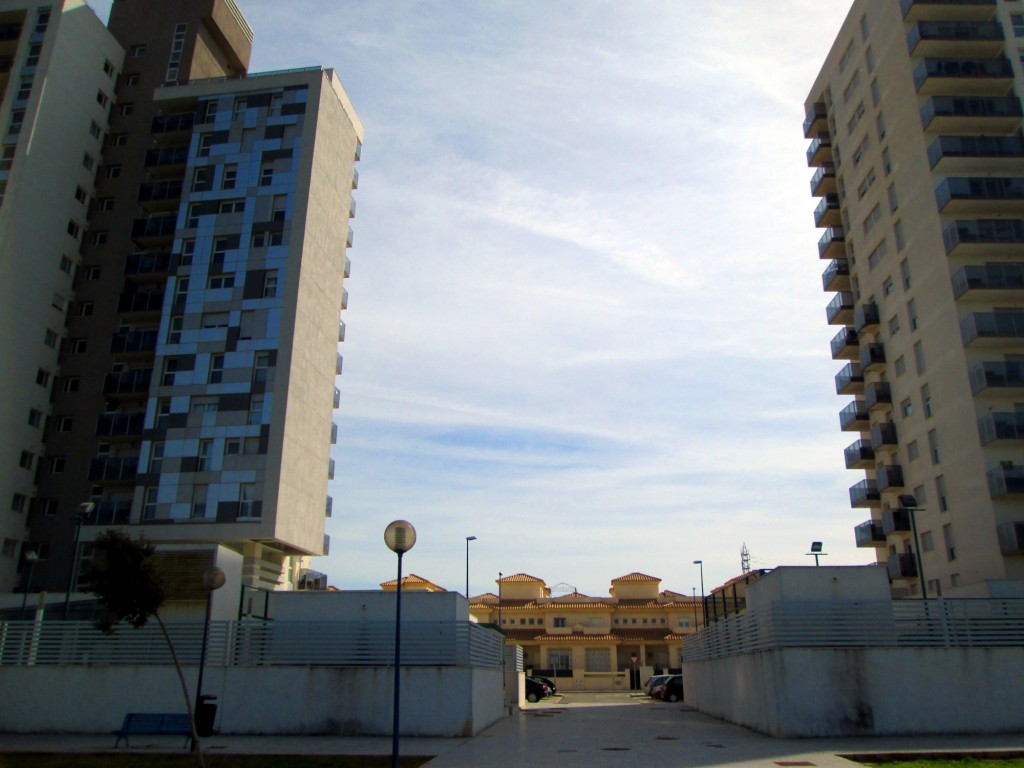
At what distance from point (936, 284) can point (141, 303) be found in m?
45.0

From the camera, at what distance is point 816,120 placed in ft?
199

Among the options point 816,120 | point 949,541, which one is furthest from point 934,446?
point 816,120

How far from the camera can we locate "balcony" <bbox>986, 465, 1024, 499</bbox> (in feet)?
129

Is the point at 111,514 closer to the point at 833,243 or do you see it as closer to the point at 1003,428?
the point at 1003,428

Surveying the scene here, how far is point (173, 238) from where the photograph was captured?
49438mm

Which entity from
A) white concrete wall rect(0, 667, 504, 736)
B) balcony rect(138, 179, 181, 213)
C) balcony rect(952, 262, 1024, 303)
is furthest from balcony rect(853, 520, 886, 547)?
balcony rect(138, 179, 181, 213)

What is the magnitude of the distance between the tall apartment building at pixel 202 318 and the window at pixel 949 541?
3408 centimetres

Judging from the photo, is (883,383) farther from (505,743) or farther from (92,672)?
(92,672)

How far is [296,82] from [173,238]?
12.0 metres

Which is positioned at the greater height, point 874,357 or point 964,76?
point 964,76

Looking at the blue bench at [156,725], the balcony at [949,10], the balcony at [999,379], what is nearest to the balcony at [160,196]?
the blue bench at [156,725]

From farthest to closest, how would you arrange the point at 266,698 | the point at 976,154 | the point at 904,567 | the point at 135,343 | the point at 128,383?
the point at 135,343, the point at 904,567, the point at 128,383, the point at 976,154, the point at 266,698

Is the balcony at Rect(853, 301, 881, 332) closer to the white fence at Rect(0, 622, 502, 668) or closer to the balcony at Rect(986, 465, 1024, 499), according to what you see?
the balcony at Rect(986, 465, 1024, 499)

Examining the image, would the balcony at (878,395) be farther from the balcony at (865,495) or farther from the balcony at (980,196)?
the balcony at (980,196)
